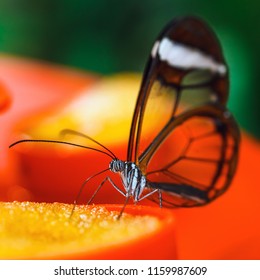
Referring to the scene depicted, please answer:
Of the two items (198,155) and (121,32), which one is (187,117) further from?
(121,32)

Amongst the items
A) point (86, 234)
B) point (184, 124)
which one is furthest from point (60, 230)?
point (184, 124)

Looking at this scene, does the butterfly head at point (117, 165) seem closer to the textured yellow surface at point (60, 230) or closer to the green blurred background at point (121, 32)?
the textured yellow surface at point (60, 230)

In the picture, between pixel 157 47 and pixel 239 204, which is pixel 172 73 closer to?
pixel 157 47

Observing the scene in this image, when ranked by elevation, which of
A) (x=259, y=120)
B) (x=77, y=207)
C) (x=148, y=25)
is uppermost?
(x=148, y=25)

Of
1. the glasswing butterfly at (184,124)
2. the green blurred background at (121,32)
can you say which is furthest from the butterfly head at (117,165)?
the green blurred background at (121,32)

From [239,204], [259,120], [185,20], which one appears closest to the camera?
[185,20]
